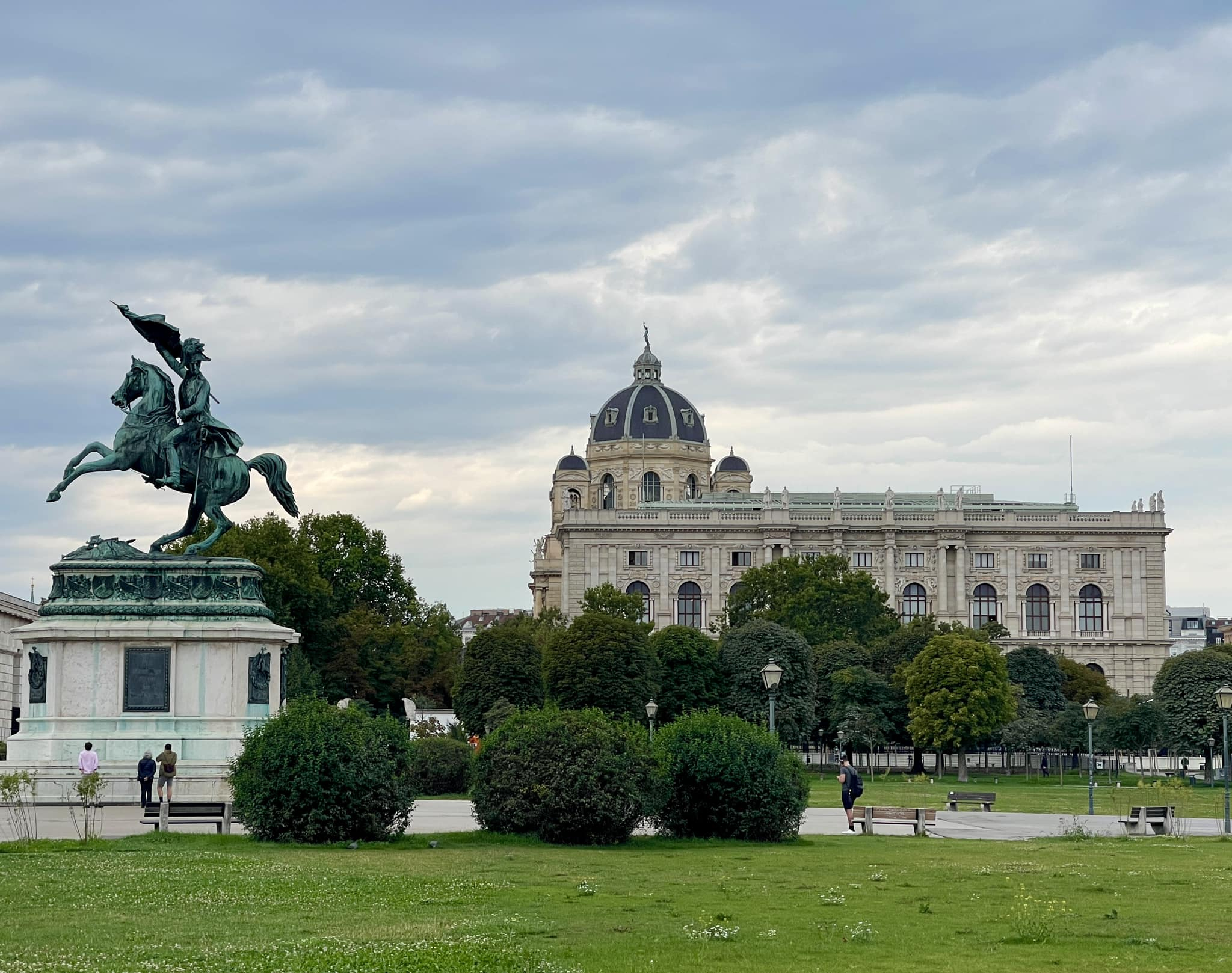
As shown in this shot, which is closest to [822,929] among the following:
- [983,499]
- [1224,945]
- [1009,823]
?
[1224,945]

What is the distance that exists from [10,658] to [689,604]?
6290 centimetres

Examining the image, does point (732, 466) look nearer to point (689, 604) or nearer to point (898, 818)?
point (689, 604)

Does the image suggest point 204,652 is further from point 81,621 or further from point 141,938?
point 141,938

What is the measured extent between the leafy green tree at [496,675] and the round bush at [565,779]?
161 ft

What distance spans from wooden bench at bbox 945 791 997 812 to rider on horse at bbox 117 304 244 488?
60.5 ft

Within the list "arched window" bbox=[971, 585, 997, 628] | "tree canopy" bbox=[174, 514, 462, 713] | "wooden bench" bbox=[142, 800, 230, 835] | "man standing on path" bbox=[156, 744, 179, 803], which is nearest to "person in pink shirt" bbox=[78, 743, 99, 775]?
"man standing on path" bbox=[156, 744, 179, 803]

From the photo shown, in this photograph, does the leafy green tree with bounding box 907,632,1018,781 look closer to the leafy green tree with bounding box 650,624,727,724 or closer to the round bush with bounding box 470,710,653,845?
the leafy green tree with bounding box 650,624,727,724

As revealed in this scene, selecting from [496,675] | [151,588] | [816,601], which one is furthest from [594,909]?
[816,601]

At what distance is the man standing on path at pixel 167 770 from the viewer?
33.6 meters

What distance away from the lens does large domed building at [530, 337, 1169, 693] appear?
13862 cm

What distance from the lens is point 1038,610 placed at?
140500 millimetres

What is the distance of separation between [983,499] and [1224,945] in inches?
5261

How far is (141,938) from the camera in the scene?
16406mm

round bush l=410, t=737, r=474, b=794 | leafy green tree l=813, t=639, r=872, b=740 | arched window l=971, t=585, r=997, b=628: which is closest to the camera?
round bush l=410, t=737, r=474, b=794
